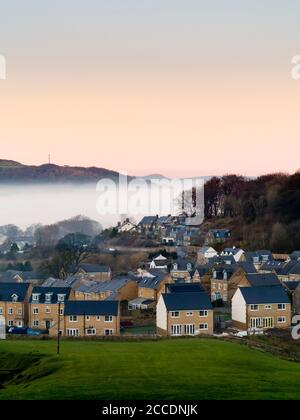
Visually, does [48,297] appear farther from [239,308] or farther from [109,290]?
[239,308]

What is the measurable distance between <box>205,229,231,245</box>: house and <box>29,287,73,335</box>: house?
13.7 metres

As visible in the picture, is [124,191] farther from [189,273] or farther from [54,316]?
[54,316]

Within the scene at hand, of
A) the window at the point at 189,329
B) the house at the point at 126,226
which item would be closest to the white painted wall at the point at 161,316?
the window at the point at 189,329

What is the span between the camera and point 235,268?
867 inches

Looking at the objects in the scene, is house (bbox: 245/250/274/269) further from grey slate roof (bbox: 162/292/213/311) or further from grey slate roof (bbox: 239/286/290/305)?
grey slate roof (bbox: 162/292/213/311)

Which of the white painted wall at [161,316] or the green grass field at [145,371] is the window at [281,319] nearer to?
the white painted wall at [161,316]

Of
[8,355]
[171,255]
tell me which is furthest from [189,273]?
[8,355]

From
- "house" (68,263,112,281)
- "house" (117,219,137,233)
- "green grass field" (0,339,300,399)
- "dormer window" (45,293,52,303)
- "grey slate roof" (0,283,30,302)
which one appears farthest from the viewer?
"house" (117,219,137,233)

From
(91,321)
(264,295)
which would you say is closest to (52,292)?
(91,321)

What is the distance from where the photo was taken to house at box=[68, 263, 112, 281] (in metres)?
24.2

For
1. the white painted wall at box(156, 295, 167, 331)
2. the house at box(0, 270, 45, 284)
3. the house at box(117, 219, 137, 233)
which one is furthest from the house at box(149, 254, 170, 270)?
the white painted wall at box(156, 295, 167, 331)

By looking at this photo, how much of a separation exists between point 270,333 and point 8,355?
630 centimetres

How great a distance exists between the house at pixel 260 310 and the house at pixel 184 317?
97cm

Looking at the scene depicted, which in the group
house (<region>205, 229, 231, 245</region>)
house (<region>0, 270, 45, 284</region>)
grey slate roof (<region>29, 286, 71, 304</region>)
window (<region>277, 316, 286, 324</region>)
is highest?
house (<region>205, 229, 231, 245</region>)
